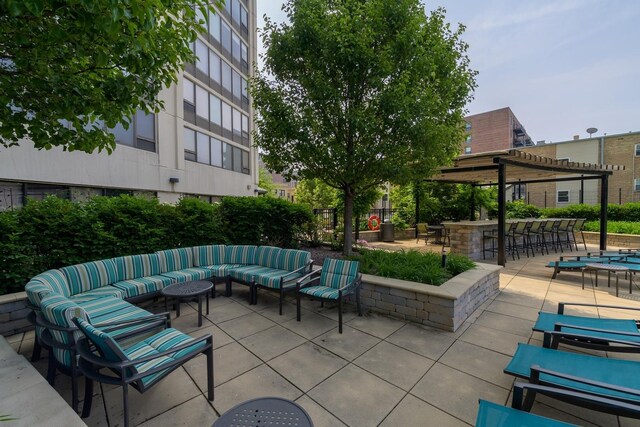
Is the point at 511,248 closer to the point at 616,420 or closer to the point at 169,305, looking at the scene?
the point at 616,420

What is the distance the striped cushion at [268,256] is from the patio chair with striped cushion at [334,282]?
1024 mm

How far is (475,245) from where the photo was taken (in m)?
8.84

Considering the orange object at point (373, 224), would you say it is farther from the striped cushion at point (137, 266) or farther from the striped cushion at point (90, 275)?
the striped cushion at point (90, 275)

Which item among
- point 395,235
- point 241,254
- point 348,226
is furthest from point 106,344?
point 395,235

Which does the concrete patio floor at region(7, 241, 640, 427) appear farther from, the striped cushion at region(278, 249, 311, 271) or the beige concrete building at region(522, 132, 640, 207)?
the beige concrete building at region(522, 132, 640, 207)

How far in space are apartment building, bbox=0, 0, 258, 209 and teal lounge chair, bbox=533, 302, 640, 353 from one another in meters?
7.65

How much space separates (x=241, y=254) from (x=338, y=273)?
2490 mm

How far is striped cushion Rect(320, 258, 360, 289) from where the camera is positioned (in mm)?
4426

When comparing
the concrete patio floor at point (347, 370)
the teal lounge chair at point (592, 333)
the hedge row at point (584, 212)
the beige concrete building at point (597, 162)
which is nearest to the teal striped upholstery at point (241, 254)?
the concrete patio floor at point (347, 370)

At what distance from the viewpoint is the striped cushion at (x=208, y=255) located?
18.5 ft

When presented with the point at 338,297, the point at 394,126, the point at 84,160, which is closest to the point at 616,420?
the point at 338,297

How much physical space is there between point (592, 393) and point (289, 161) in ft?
17.5

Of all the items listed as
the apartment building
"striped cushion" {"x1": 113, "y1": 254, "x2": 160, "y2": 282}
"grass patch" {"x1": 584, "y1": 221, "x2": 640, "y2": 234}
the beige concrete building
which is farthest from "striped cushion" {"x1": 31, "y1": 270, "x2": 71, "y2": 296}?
the beige concrete building

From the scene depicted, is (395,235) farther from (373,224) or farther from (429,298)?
(429,298)
